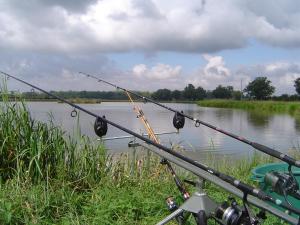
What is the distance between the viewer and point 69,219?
3359 millimetres

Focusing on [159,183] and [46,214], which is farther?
[159,183]

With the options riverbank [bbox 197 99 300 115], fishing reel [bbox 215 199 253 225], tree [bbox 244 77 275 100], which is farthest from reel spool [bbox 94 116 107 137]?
tree [bbox 244 77 275 100]

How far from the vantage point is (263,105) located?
51.3 metres

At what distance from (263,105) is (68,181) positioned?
49.4 meters

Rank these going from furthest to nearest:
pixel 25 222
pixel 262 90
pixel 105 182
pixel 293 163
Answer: pixel 262 90 → pixel 105 182 → pixel 25 222 → pixel 293 163

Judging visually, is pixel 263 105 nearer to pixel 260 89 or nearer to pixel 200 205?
pixel 260 89

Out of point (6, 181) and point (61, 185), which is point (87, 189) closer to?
point (61, 185)

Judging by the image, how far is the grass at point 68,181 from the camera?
342cm

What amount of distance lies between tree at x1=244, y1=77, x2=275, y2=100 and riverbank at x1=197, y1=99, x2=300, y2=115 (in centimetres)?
1270

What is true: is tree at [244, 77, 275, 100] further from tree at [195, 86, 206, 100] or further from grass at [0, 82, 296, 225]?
grass at [0, 82, 296, 225]

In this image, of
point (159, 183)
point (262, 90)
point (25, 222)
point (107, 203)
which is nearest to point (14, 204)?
point (25, 222)

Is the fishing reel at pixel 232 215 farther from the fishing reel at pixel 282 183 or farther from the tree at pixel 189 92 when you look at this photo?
the tree at pixel 189 92

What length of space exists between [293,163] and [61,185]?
242 centimetres

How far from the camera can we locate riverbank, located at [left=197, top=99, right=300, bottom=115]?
148 feet
